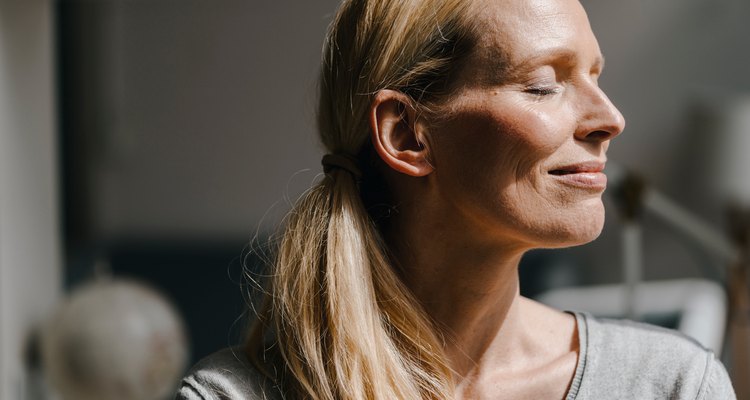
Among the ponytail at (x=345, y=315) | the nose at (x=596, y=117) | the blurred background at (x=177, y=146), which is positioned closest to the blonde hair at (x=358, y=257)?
the ponytail at (x=345, y=315)

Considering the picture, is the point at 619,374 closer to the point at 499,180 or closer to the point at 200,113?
the point at 499,180

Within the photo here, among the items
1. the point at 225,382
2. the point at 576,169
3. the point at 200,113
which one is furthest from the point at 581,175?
the point at 200,113

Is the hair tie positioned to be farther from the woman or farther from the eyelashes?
the eyelashes

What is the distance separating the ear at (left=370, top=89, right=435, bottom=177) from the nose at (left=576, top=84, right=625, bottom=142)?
0.18 metres

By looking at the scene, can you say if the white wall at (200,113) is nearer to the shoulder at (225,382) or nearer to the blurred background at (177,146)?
the blurred background at (177,146)

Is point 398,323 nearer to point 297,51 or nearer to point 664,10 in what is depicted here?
point 664,10

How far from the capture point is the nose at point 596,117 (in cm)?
110

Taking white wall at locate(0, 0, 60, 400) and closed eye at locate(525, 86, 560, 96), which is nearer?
closed eye at locate(525, 86, 560, 96)

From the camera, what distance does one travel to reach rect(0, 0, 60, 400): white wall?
2.74 m

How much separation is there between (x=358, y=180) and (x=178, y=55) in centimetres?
241

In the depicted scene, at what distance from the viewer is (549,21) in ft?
3.67

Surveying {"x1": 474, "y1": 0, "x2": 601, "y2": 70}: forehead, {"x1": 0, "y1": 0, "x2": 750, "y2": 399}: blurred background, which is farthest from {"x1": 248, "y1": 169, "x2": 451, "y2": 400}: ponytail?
{"x1": 0, "y1": 0, "x2": 750, "y2": 399}: blurred background

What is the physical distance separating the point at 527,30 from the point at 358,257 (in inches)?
13.0

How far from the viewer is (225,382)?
1186 millimetres
